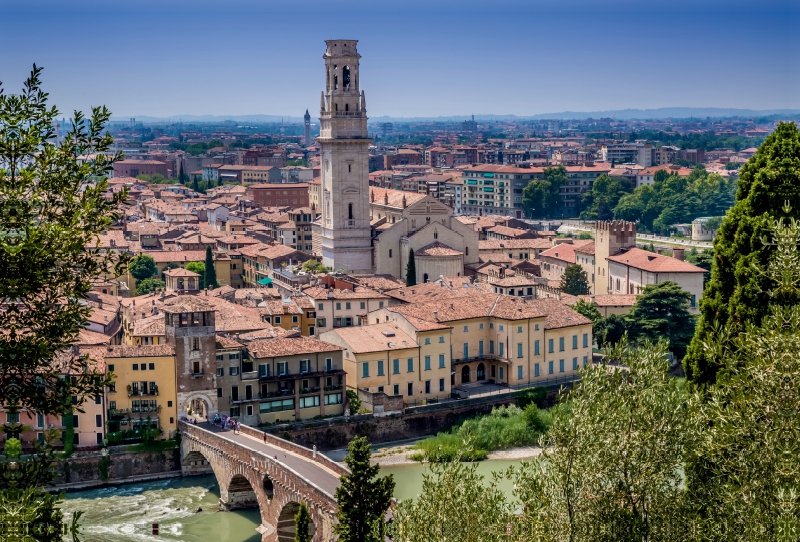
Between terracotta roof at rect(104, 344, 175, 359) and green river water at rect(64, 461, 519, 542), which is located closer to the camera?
green river water at rect(64, 461, 519, 542)

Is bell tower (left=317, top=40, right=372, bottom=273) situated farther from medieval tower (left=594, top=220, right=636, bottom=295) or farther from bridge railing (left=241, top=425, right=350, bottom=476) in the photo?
bridge railing (left=241, top=425, right=350, bottom=476)

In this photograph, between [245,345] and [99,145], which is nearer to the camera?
[99,145]

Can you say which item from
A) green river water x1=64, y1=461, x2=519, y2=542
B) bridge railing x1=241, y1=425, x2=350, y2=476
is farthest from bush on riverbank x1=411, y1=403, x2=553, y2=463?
bridge railing x1=241, y1=425, x2=350, y2=476

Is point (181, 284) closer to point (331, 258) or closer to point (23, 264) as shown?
point (331, 258)

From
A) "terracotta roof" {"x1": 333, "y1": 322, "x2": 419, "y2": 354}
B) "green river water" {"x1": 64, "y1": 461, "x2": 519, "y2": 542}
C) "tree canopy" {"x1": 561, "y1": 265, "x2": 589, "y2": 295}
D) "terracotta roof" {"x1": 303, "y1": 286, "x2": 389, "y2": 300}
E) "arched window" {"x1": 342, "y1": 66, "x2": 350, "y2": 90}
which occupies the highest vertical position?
"arched window" {"x1": 342, "y1": 66, "x2": 350, "y2": 90}

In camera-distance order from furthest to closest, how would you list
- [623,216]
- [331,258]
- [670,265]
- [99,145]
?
[623,216]
[331,258]
[670,265]
[99,145]

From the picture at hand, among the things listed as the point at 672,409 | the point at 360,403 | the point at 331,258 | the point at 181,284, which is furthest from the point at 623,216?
the point at 672,409
